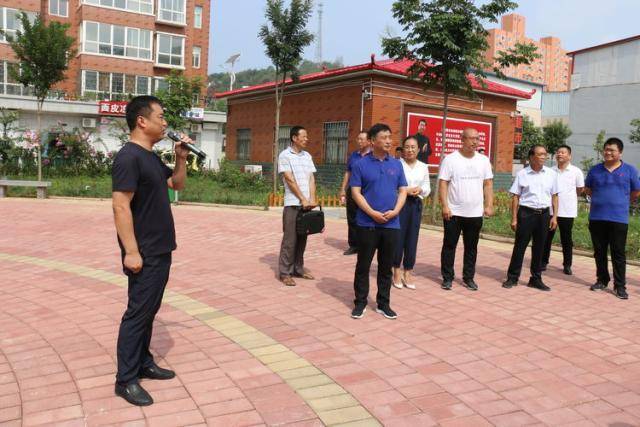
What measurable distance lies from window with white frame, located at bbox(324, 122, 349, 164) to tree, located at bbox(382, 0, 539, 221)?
255 inches

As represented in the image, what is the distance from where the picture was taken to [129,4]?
35.2 m

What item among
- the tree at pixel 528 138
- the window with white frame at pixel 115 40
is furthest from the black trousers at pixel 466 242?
the tree at pixel 528 138

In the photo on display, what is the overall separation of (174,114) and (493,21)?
14.6 m

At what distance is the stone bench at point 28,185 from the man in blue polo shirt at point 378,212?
12671 mm

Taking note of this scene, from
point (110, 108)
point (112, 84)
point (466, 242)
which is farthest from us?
point (112, 84)

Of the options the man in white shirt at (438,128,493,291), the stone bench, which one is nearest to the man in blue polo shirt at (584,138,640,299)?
the man in white shirt at (438,128,493,291)

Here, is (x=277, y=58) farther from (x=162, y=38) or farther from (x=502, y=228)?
(x=162, y=38)

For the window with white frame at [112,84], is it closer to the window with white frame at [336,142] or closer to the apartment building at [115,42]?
the apartment building at [115,42]

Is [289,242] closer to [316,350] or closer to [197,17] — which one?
[316,350]

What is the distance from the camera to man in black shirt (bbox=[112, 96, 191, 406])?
328 cm

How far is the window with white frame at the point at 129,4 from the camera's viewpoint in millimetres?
34156

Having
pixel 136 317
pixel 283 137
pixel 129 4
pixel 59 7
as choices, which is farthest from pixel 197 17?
pixel 136 317

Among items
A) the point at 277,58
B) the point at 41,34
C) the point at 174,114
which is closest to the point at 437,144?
the point at 277,58

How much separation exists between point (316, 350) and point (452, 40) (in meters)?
9.24
